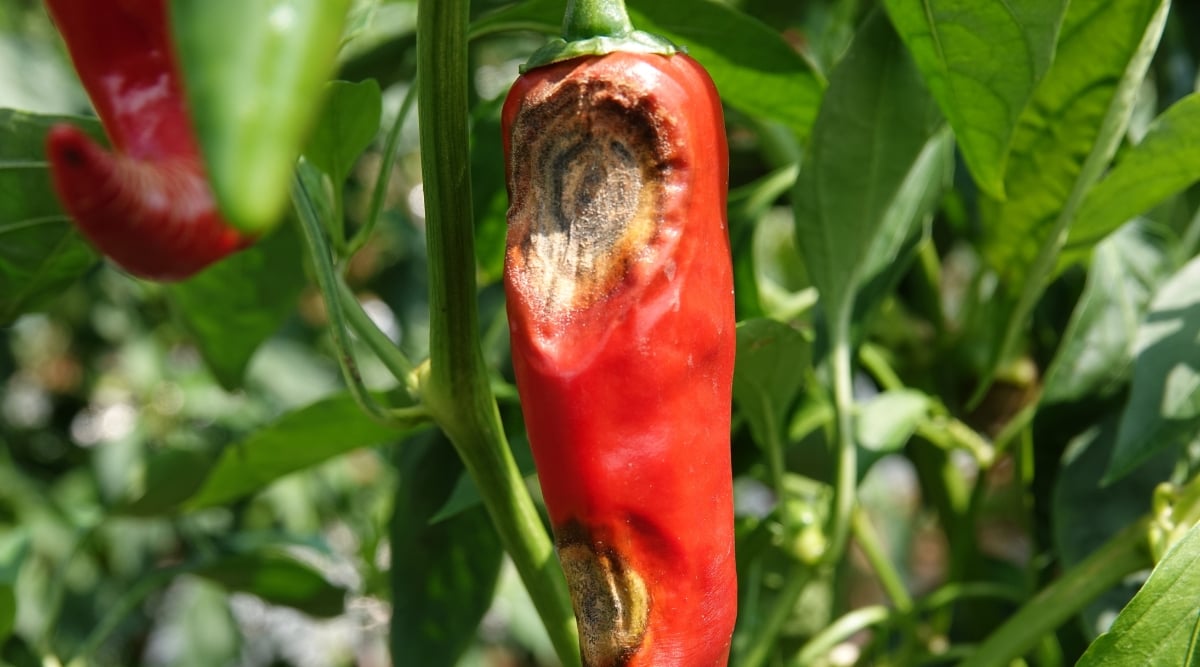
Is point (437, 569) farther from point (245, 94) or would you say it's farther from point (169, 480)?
point (245, 94)

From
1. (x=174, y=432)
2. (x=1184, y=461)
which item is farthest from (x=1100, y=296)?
(x=174, y=432)

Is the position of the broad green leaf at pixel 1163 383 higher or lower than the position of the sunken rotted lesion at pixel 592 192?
lower

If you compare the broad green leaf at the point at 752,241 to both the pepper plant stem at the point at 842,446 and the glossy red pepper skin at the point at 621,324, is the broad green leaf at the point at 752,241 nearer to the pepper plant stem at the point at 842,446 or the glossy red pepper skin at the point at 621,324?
the pepper plant stem at the point at 842,446

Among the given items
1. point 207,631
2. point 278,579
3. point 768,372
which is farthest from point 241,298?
point 207,631

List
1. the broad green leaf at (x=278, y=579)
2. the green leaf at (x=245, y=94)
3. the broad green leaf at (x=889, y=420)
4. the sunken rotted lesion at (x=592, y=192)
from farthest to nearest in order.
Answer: the broad green leaf at (x=278, y=579)
the broad green leaf at (x=889, y=420)
the sunken rotted lesion at (x=592, y=192)
the green leaf at (x=245, y=94)

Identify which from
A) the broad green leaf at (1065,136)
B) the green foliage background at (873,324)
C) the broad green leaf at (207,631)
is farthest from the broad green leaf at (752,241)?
the broad green leaf at (207,631)

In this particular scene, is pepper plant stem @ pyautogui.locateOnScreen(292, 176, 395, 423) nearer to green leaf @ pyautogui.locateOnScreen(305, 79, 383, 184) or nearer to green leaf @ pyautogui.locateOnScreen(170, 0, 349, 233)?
green leaf @ pyautogui.locateOnScreen(305, 79, 383, 184)
